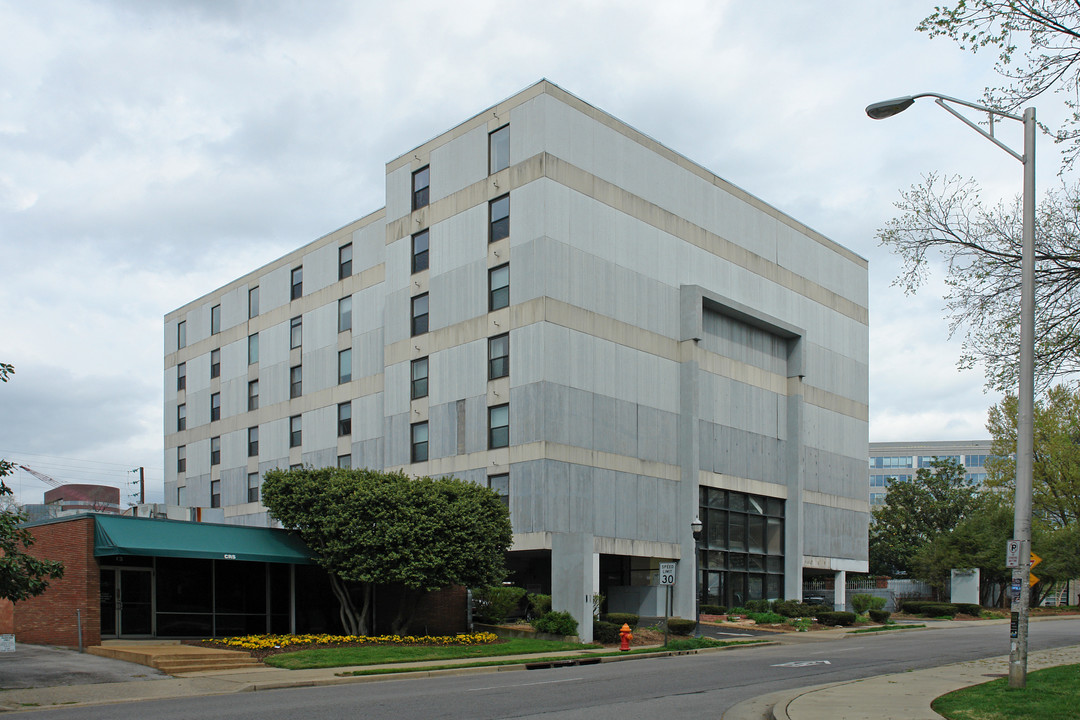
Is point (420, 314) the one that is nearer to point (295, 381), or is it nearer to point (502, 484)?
point (502, 484)

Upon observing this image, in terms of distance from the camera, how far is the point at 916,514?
269 ft

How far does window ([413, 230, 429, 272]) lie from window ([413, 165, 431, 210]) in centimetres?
132

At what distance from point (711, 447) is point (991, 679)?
84.3ft

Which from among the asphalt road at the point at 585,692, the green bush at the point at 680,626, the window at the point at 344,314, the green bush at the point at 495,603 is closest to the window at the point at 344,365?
the window at the point at 344,314

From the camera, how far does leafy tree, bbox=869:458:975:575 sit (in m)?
80.3

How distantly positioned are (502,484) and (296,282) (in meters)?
23.8

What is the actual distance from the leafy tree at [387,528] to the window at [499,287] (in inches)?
382

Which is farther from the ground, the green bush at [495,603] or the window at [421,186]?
the window at [421,186]

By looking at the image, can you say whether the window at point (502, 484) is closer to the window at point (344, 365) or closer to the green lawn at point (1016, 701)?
the window at point (344, 365)

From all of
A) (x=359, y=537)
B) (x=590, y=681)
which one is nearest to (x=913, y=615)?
(x=359, y=537)

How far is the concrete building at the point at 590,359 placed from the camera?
39.5m

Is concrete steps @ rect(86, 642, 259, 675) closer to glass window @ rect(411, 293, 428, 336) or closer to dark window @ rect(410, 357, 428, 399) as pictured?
dark window @ rect(410, 357, 428, 399)

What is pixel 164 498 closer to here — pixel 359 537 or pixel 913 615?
pixel 359 537

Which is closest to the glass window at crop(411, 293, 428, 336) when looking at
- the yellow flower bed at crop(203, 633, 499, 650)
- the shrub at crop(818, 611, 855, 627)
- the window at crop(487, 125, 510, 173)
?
the window at crop(487, 125, 510, 173)
